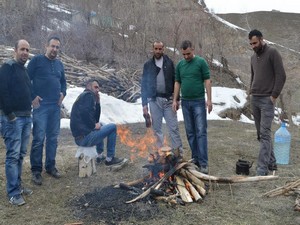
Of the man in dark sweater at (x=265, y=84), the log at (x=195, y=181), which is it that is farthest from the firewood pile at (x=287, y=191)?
the log at (x=195, y=181)

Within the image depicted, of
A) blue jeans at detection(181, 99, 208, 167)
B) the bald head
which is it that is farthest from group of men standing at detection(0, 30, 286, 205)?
the bald head

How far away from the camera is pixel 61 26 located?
67.3 feet

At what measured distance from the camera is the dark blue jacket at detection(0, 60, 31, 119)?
4.35 metres

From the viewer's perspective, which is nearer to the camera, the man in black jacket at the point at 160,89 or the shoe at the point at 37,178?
the shoe at the point at 37,178

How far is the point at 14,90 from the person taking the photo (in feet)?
14.8

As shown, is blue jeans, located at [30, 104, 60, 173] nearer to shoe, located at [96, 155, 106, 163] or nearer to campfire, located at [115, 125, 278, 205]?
shoe, located at [96, 155, 106, 163]

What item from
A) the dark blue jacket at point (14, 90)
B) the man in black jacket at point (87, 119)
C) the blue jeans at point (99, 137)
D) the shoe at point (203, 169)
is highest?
the dark blue jacket at point (14, 90)

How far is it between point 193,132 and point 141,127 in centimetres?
460

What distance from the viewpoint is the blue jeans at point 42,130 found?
5238 millimetres

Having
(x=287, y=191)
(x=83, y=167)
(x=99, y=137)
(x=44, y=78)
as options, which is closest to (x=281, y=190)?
(x=287, y=191)

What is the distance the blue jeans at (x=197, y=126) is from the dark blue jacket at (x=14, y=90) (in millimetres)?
2603

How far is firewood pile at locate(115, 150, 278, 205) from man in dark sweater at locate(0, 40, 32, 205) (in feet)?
Answer: 4.76

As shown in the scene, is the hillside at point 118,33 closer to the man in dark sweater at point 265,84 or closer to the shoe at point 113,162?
the shoe at point 113,162

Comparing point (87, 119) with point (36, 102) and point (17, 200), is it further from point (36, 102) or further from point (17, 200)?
point (17, 200)
